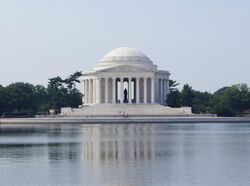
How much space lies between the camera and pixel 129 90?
5226 inches

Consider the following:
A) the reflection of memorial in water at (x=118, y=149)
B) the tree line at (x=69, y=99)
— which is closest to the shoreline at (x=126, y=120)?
the tree line at (x=69, y=99)

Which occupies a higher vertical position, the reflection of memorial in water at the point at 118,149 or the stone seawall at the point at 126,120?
the stone seawall at the point at 126,120

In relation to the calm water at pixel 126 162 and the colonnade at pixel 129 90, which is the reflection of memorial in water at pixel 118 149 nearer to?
the calm water at pixel 126 162

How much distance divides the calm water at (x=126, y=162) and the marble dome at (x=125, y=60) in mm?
75411

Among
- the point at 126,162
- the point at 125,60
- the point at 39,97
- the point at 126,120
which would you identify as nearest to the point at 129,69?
the point at 125,60

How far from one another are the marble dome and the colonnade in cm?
243

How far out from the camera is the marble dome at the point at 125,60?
135 metres

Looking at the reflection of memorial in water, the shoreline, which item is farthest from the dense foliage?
the reflection of memorial in water

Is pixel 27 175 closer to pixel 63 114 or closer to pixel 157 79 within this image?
pixel 63 114

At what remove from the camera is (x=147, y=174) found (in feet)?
118

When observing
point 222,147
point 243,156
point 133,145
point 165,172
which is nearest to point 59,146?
point 133,145

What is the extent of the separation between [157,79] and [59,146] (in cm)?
8170

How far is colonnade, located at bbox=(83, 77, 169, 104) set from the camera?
133 m

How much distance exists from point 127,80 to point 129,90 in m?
3.83
